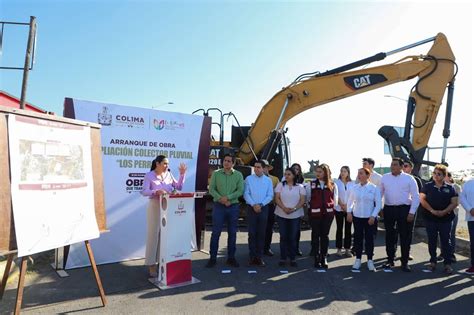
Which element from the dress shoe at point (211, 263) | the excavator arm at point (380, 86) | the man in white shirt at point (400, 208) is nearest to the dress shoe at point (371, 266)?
the man in white shirt at point (400, 208)

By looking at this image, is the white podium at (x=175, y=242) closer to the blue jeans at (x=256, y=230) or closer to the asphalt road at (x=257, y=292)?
the asphalt road at (x=257, y=292)

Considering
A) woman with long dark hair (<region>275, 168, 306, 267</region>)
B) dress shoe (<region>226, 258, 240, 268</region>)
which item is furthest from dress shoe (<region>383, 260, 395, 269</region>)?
dress shoe (<region>226, 258, 240, 268</region>)

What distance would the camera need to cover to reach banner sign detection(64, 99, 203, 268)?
608 centimetres

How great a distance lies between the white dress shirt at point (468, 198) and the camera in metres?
5.87

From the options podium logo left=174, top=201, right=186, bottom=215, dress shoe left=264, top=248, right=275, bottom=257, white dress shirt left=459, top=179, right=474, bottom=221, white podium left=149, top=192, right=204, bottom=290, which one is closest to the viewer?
white podium left=149, top=192, right=204, bottom=290

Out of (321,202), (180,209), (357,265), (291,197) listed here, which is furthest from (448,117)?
(180,209)

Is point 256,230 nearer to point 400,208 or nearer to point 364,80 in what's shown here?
point 400,208

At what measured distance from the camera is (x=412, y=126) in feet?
30.7

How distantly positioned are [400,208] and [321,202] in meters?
1.33

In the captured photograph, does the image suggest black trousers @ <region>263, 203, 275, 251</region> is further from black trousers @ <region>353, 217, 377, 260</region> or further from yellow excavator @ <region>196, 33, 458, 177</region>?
yellow excavator @ <region>196, 33, 458, 177</region>

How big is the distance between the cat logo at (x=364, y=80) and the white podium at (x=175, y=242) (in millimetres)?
6179

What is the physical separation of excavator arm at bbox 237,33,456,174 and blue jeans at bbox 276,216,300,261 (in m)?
3.47

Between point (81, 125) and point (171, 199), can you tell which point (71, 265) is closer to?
point (171, 199)

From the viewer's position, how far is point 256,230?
631cm
